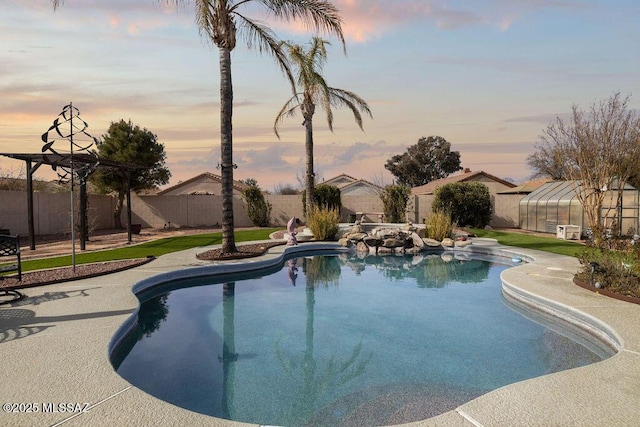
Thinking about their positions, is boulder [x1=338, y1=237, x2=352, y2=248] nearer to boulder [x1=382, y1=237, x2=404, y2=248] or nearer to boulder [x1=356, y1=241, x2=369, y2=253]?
boulder [x1=356, y1=241, x2=369, y2=253]

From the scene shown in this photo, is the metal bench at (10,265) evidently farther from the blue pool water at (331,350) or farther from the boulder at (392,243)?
the boulder at (392,243)

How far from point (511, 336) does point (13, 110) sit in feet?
48.2

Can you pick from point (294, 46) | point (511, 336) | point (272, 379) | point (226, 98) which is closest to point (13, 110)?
point (226, 98)

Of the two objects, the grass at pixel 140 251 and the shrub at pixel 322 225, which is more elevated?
the shrub at pixel 322 225

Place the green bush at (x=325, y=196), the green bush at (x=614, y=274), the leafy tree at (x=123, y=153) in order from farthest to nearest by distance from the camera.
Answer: the green bush at (x=325, y=196) → the leafy tree at (x=123, y=153) → the green bush at (x=614, y=274)

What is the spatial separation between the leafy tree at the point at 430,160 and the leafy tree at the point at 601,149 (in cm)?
3196

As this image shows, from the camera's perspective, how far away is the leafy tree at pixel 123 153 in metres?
20.6

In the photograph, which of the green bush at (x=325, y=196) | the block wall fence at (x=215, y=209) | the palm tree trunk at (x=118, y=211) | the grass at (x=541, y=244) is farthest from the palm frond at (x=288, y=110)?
the grass at (x=541, y=244)

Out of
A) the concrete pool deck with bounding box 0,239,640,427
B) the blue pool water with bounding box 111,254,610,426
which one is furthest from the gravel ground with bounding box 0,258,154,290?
the blue pool water with bounding box 111,254,610,426

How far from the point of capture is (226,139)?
11.0m

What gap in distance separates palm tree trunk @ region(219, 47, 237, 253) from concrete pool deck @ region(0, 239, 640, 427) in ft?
14.6

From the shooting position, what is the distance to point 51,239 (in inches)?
619

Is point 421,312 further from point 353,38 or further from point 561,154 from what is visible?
point 561,154

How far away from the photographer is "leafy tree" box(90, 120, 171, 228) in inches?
810
